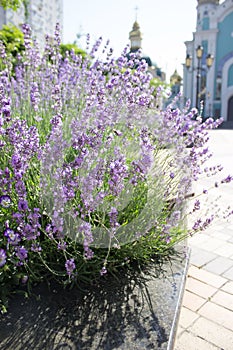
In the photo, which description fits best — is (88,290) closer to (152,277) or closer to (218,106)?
(152,277)

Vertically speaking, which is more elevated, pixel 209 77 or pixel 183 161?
pixel 209 77

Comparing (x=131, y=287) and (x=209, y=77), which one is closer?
(x=131, y=287)

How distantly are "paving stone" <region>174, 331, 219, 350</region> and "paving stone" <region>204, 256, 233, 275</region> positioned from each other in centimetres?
80

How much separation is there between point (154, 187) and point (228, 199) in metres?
2.68

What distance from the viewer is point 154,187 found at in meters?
1.96

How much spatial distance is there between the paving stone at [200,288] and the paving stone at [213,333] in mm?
270

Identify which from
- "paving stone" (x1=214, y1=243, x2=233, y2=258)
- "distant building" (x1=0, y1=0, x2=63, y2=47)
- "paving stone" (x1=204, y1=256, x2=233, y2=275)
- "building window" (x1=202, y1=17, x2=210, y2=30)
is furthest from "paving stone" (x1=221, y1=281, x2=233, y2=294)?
"distant building" (x1=0, y1=0, x2=63, y2=47)

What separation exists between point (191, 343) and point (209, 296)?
495 mm

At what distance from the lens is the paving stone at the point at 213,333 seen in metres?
1.68

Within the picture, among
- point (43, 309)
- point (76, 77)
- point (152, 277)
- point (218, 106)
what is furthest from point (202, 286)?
point (218, 106)

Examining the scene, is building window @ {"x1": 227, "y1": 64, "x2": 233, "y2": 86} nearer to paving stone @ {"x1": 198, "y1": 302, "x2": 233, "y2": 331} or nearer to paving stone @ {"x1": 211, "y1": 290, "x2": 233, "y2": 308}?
paving stone @ {"x1": 211, "y1": 290, "x2": 233, "y2": 308}

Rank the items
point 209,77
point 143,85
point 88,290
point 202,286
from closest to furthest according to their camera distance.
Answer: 1. point 88,290
2. point 202,286
3. point 143,85
4. point 209,77

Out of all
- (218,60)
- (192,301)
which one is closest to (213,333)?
(192,301)

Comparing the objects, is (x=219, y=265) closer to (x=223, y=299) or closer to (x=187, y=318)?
(x=223, y=299)
